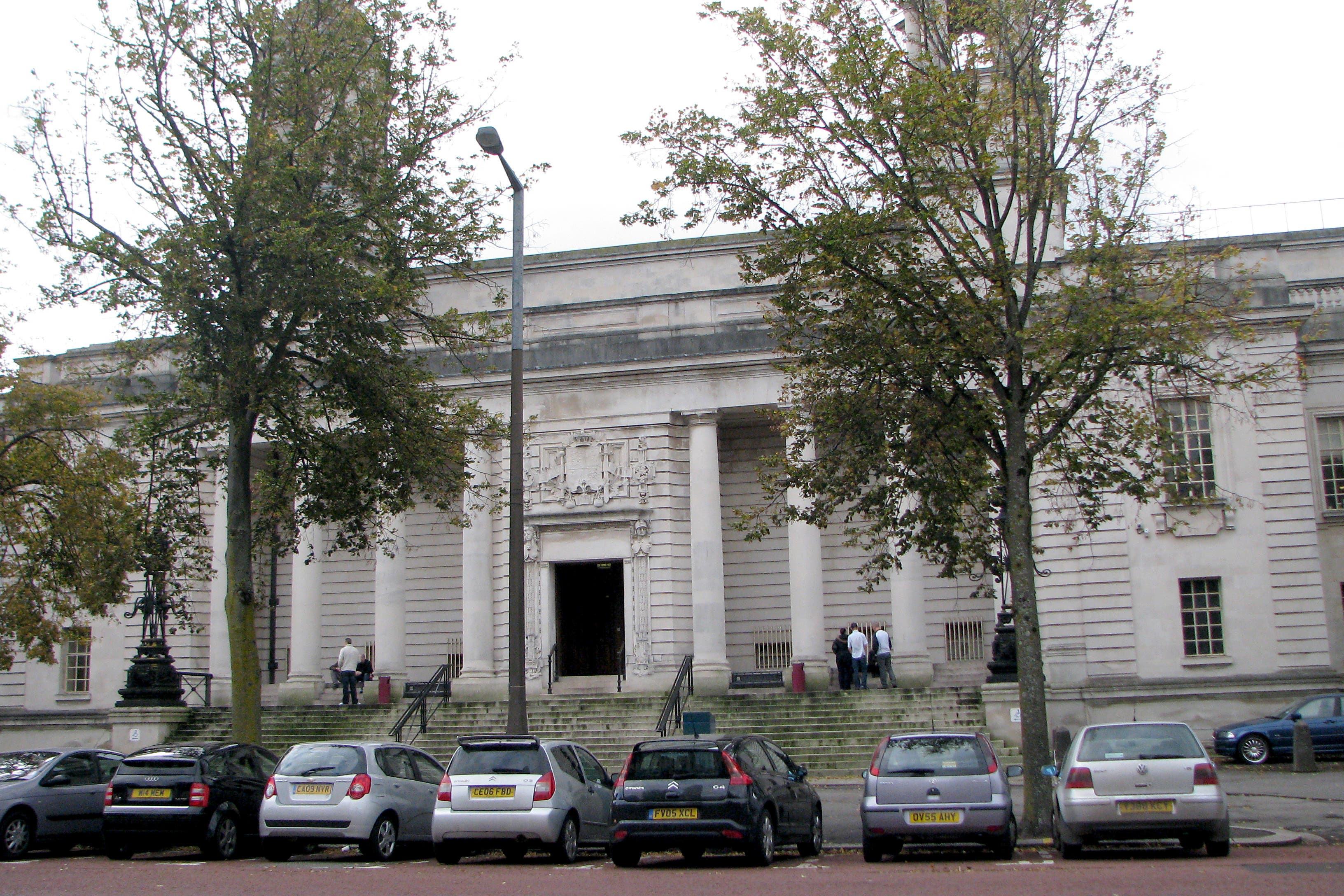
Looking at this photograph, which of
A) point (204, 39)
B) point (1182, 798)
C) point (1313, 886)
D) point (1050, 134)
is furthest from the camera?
point (204, 39)

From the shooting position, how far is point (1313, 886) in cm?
1043

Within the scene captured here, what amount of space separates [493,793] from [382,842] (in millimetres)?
1734

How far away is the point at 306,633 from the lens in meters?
32.9

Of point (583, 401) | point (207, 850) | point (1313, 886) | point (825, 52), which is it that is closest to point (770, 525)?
point (583, 401)

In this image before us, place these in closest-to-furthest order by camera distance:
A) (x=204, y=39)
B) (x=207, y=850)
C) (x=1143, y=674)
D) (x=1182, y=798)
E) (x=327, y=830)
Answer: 1. (x=1182, y=798)
2. (x=327, y=830)
3. (x=207, y=850)
4. (x=204, y=39)
5. (x=1143, y=674)

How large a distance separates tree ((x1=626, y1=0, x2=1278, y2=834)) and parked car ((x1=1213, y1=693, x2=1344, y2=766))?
10021mm

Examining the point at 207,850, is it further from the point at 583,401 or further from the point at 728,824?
the point at 583,401

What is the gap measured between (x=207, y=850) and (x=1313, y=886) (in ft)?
40.1

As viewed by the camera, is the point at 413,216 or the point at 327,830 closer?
the point at 327,830

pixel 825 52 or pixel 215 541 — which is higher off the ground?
pixel 825 52

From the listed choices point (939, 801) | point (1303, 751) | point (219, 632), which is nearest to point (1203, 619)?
point (1303, 751)

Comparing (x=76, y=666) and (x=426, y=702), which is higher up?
(x=76, y=666)

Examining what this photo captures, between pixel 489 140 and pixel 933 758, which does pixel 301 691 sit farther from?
pixel 933 758

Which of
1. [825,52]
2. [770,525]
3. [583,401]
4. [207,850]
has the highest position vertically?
[825,52]
